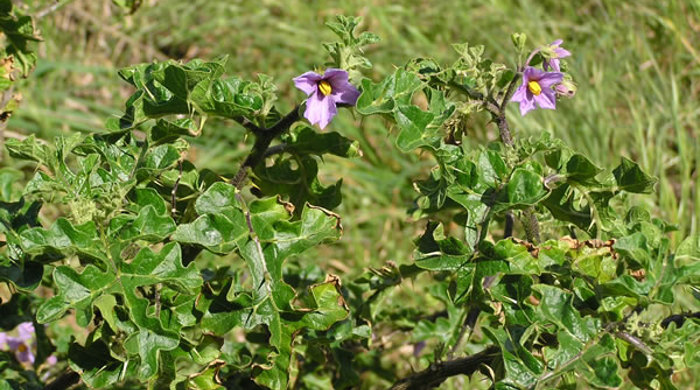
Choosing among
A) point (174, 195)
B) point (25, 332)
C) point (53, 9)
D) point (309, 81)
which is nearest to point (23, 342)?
point (25, 332)

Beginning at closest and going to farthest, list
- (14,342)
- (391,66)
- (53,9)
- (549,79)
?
(549,79)
(53,9)
(14,342)
(391,66)

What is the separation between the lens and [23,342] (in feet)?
8.03

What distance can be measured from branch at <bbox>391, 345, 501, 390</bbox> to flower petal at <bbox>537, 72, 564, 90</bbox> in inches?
17.4

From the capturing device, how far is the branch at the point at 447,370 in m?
1.46

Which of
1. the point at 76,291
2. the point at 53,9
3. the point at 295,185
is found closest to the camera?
the point at 76,291

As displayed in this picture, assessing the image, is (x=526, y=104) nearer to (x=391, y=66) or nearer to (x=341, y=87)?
(x=341, y=87)

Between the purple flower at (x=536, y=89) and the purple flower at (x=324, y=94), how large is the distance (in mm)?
280

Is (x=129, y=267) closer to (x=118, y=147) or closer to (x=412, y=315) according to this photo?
(x=118, y=147)

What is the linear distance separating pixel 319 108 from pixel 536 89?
374 millimetres

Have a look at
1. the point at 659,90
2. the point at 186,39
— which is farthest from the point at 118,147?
the point at 186,39

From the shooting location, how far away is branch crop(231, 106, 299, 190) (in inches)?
53.9

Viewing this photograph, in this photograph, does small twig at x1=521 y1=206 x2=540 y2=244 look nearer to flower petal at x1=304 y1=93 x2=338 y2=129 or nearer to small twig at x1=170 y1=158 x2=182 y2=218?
flower petal at x1=304 y1=93 x2=338 y2=129

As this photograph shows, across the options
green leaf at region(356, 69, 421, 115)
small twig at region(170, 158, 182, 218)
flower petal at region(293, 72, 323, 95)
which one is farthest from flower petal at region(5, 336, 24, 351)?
green leaf at region(356, 69, 421, 115)

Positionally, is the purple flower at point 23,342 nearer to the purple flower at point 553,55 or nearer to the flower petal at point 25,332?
the flower petal at point 25,332
